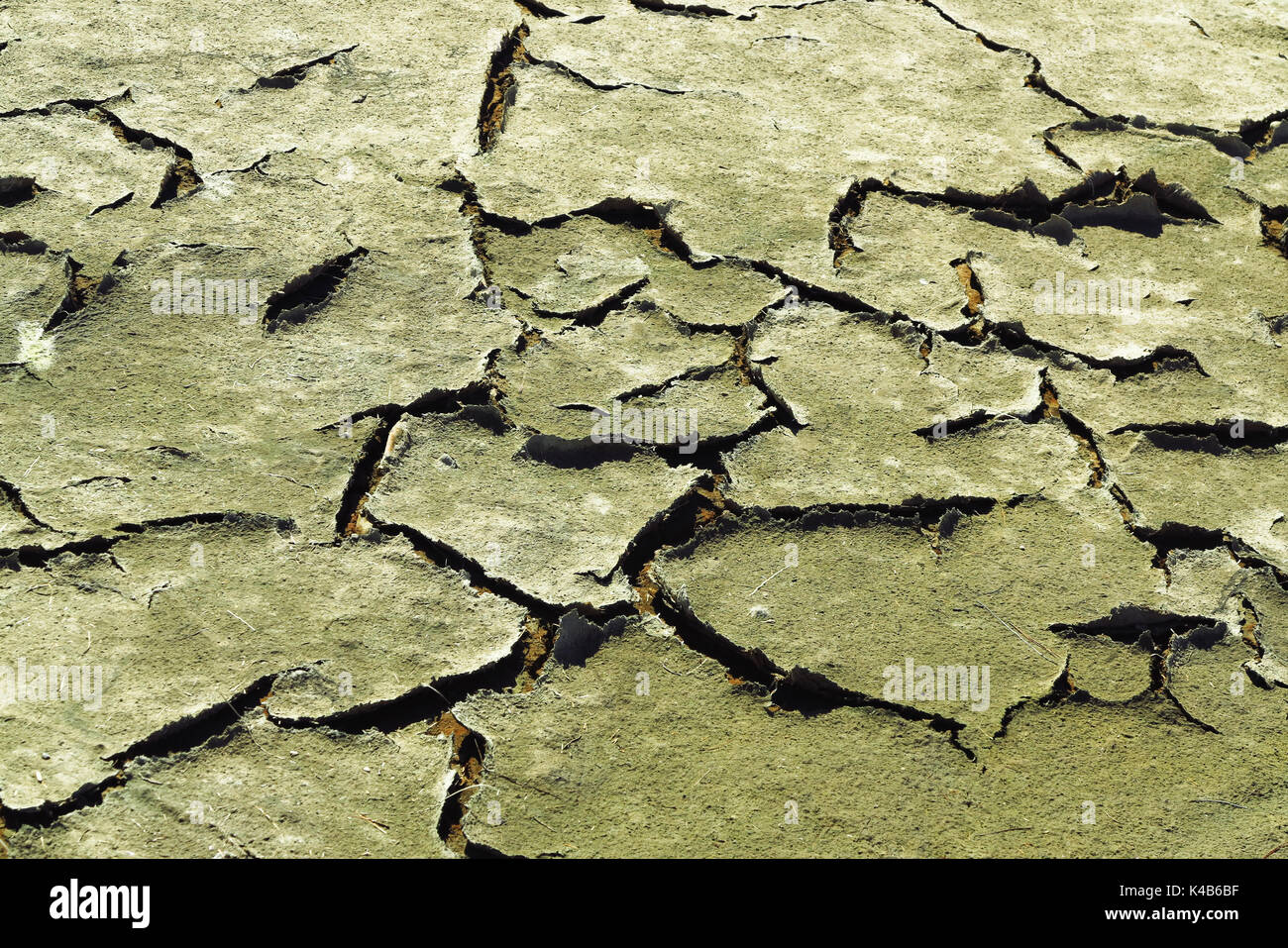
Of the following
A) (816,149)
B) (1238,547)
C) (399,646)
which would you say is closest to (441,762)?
(399,646)

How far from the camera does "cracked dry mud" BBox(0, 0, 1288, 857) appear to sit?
2268 mm

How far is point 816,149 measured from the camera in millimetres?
3709

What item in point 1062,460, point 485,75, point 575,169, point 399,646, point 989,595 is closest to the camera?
point 399,646

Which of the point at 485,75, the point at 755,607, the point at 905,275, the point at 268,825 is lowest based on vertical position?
the point at 268,825

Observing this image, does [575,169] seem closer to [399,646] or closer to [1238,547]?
[399,646]

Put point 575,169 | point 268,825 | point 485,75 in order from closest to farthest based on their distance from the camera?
point 268,825 → point 575,169 → point 485,75

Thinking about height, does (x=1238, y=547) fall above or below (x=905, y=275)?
below

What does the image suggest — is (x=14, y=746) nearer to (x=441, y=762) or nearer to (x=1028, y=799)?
(x=441, y=762)

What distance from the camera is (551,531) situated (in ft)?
8.70

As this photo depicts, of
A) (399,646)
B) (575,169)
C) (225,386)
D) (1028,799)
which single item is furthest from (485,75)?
(1028,799)

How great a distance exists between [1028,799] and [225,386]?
2.05 meters

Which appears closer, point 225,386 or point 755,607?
point 755,607

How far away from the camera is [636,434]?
2.87 m

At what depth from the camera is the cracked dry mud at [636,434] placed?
89.3 inches
